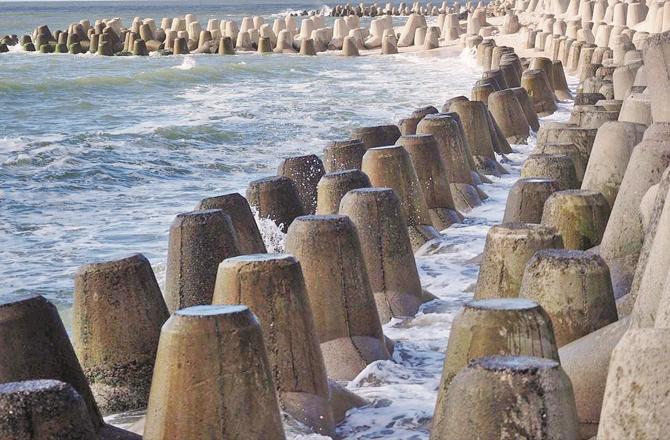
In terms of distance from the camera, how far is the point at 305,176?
Answer: 8.80 meters

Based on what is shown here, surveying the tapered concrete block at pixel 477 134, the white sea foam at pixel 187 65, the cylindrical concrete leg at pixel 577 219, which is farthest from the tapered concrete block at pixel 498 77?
the white sea foam at pixel 187 65

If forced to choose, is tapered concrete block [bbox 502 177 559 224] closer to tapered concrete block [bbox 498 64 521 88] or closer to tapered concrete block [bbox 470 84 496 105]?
tapered concrete block [bbox 470 84 496 105]

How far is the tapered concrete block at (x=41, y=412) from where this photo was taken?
11.3ft

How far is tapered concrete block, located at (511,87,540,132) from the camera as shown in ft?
50.2

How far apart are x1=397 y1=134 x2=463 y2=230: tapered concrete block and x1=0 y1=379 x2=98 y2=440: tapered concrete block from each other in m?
5.82

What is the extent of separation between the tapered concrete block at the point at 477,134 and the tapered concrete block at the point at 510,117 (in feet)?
6.57

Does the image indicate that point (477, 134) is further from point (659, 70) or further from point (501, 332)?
point (501, 332)

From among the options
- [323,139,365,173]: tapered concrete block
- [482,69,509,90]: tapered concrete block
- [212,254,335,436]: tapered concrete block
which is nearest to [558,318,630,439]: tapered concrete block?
[212,254,335,436]: tapered concrete block

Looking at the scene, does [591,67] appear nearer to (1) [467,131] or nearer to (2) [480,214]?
(1) [467,131]

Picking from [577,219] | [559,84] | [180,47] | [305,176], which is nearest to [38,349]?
[577,219]

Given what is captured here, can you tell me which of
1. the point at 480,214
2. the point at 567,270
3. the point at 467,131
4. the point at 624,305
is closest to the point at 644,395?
the point at 567,270

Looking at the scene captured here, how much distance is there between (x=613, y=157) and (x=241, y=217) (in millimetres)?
2312

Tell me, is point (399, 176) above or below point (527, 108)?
above

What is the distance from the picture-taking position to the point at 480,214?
10.3 metres
